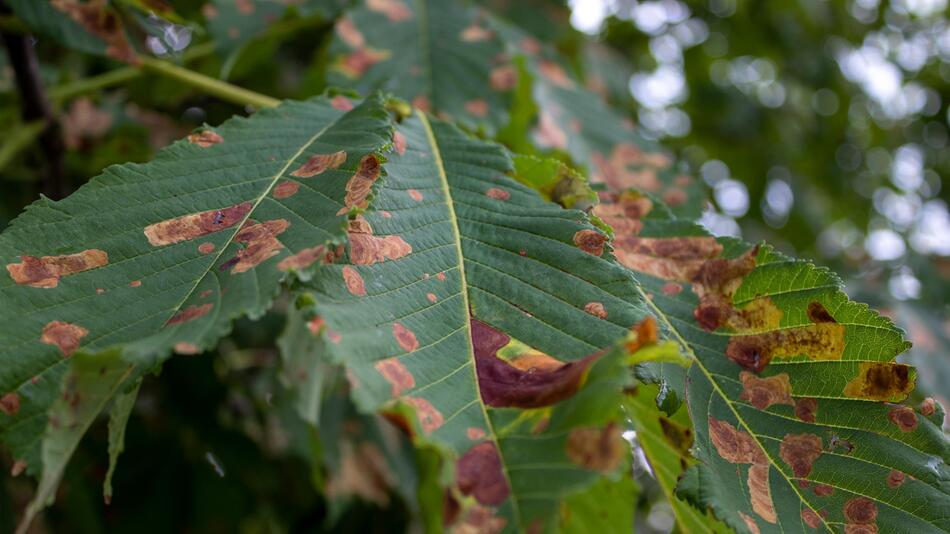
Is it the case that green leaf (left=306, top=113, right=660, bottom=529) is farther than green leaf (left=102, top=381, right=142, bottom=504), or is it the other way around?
green leaf (left=102, top=381, right=142, bottom=504)

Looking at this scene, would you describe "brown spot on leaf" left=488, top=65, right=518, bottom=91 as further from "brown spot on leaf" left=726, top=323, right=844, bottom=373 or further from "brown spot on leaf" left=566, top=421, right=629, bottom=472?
"brown spot on leaf" left=566, top=421, right=629, bottom=472

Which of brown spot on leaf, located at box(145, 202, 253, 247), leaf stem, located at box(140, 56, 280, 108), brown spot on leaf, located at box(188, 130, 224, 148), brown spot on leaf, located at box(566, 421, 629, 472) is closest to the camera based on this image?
brown spot on leaf, located at box(566, 421, 629, 472)

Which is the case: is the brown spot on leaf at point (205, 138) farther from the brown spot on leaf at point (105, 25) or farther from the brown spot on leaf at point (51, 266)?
the brown spot on leaf at point (105, 25)

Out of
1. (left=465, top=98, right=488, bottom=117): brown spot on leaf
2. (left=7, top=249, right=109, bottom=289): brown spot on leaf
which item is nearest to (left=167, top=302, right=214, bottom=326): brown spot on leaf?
(left=7, top=249, right=109, bottom=289): brown spot on leaf

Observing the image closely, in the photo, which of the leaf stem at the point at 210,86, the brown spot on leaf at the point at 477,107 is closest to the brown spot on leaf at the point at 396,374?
the leaf stem at the point at 210,86

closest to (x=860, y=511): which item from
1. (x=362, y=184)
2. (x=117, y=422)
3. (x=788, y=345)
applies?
(x=788, y=345)
